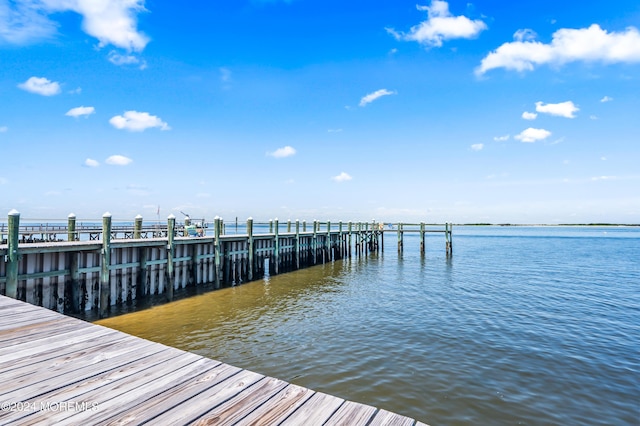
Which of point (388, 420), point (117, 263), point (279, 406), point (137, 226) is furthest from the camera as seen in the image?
point (137, 226)

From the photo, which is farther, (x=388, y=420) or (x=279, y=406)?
(x=279, y=406)

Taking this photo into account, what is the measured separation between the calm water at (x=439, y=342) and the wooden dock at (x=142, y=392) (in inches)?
174

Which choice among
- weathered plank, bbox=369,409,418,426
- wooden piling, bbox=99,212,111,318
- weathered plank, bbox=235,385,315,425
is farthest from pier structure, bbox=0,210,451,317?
weathered plank, bbox=369,409,418,426

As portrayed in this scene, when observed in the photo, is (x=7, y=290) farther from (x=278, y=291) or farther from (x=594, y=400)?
(x=594, y=400)

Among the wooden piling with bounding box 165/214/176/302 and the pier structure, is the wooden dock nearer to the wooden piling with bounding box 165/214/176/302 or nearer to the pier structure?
the pier structure

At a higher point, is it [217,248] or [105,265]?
[217,248]

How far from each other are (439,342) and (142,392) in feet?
30.7

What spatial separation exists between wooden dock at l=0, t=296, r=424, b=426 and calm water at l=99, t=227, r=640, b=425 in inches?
174

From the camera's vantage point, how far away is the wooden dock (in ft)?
9.98

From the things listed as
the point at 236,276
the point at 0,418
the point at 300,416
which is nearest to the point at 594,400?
the point at 300,416

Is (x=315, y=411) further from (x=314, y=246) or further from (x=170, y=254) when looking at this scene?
(x=314, y=246)

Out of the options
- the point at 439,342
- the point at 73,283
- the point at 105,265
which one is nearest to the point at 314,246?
the point at 105,265

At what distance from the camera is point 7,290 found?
A: 10734mm

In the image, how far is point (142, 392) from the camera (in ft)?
11.2
